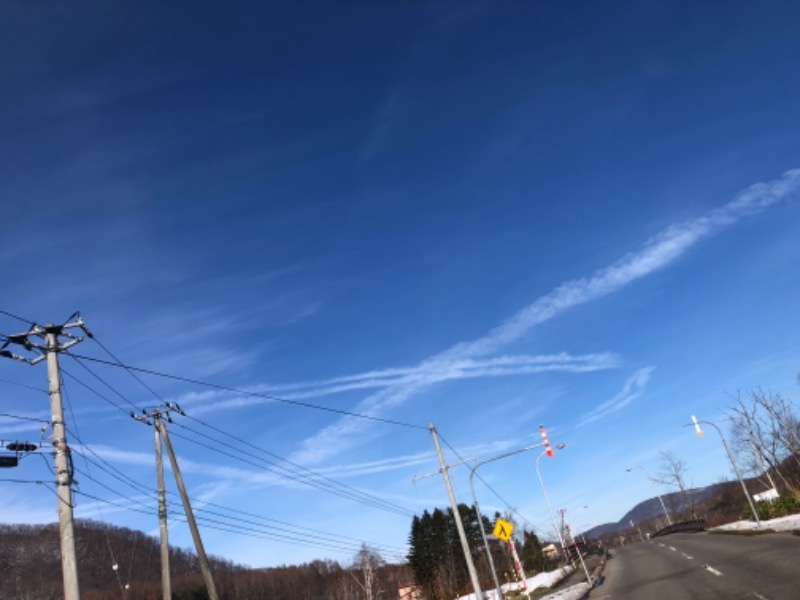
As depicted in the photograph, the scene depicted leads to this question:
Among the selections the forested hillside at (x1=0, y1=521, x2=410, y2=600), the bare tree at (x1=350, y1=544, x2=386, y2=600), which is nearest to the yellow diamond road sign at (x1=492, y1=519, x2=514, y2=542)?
the bare tree at (x1=350, y1=544, x2=386, y2=600)

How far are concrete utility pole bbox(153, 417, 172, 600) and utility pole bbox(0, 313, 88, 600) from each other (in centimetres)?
867

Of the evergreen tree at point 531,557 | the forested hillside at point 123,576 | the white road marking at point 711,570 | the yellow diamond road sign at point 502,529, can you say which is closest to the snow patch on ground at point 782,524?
the white road marking at point 711,570

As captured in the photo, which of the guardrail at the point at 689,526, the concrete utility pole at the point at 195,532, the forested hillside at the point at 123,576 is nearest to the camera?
the concrete utility pole at the point at 195,532

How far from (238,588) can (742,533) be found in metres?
153

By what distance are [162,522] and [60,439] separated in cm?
1009

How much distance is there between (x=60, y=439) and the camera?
14.7m

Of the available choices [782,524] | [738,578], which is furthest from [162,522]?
[782,524]

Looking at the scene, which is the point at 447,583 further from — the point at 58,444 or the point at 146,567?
the point at 146,567

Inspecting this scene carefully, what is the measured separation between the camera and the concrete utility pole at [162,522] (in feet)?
72.9

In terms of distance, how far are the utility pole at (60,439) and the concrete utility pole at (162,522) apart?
8666mm

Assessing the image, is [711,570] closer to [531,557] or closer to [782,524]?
[782,524]

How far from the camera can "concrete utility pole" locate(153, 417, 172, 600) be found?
22234 millimetres

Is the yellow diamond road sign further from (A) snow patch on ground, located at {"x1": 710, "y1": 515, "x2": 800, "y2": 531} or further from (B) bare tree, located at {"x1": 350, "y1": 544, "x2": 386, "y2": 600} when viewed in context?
(B) bare tree, located at {"x1": 350, "y1": 544, "x2": 386, "y2": 600}

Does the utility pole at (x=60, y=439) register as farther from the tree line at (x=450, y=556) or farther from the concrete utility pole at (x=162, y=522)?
the tree line at (x=450, y=556)
